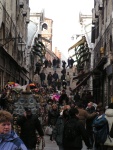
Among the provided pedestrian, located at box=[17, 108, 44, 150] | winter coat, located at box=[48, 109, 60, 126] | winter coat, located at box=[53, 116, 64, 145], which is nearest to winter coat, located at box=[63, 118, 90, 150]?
winter coat, located at box=[53, 116, 64, 145]

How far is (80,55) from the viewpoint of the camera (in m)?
53.8

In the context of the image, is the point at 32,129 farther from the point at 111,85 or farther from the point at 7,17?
the point at 7,17

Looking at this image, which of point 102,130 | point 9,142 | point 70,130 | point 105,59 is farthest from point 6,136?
point 105,59

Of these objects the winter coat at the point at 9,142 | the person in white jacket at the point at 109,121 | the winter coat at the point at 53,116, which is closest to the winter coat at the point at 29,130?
the person in white jacket at the point at 109,121

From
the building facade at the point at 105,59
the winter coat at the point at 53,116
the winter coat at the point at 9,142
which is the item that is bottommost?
the winter coat at the point at 53,116

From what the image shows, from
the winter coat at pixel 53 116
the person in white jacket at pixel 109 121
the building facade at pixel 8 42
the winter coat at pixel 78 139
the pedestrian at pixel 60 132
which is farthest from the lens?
the building facade at pixel 8 42

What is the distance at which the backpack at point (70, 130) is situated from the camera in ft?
29.9

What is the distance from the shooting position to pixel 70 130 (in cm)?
916

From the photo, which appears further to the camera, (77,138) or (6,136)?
(77,138)

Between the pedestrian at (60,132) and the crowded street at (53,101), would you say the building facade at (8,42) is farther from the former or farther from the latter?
the pedestrian at (60,132)

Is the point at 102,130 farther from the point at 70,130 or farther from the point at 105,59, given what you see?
the point at 105,59

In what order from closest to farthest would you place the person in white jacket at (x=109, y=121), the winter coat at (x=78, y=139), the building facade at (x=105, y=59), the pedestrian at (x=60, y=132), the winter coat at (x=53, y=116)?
1. the winter coat at (x=78, y=139)
2. the pedestrian at (x=60, y=132)
3. the person in white jacket at (x=109, y=121)
4. the winter coat at (x=53, y=116)
5. the building facade at (x=105, y=59)

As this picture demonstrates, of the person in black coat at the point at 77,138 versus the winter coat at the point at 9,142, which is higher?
the winter coat at the point at 9,142

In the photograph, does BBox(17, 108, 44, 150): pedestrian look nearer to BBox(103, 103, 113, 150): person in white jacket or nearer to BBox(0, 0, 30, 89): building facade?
BBox(103, 103, 113, 150): person in white jacket
